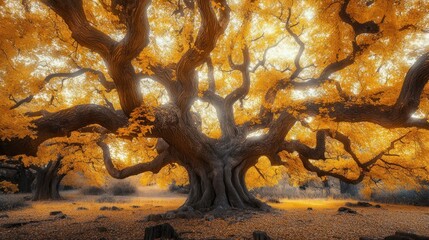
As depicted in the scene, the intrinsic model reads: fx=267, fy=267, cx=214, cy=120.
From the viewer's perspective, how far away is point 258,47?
506 inches

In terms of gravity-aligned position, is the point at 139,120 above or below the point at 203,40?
below

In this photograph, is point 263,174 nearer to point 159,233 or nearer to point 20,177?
point 159,233

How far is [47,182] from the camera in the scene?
2314cm

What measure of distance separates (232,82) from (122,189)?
78.5ft

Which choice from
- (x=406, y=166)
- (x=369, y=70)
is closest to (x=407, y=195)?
(x=406, y=166)

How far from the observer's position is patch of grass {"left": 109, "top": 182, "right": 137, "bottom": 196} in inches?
1275

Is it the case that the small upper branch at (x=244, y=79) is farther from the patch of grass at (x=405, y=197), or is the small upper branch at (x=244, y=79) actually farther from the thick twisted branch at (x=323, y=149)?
the patch of grass at (x=405, y=197)

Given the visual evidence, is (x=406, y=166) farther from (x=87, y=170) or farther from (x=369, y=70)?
(x=87, y=170)

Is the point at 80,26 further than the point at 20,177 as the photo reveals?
No

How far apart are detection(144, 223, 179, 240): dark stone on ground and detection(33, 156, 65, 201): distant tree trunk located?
21023mm

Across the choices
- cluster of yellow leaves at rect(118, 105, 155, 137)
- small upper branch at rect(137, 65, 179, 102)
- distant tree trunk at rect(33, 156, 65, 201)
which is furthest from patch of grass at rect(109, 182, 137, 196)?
cluster of yellow leaves at rect(118, 105, 155, 137)

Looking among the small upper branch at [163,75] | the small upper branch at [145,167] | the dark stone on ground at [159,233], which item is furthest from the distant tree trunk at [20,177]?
the dark stone on ground at [159,233]

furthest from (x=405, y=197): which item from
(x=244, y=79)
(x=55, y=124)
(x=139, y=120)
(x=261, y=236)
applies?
(x=55, y=124)

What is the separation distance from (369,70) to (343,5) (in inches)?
134
